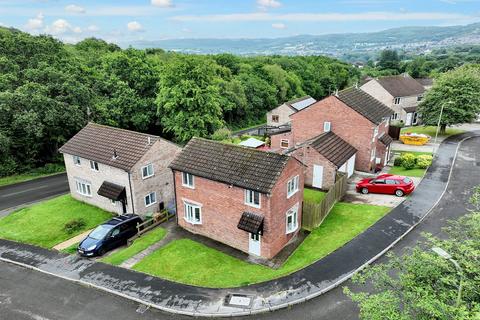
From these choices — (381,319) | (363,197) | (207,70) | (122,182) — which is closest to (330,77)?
(207,70)

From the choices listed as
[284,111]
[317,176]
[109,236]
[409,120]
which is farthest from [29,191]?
[409,120]

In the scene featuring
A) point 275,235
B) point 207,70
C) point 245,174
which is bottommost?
point 275,235

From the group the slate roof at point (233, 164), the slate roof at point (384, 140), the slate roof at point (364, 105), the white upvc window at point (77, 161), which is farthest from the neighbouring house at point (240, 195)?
the slate roof at point (384, 140)

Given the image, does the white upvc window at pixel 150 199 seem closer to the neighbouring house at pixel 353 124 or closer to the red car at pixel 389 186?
the neighbouring house at pixel 353 124

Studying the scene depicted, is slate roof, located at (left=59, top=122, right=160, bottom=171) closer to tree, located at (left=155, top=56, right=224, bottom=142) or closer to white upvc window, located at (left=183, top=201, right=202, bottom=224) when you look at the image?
white upvc window, located at (left=183, top=201, right=202, bottom=224)

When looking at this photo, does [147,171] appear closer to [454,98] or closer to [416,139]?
[416,139]

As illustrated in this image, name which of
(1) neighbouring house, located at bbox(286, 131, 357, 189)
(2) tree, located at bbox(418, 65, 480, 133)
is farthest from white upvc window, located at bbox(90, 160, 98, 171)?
(2) tree, located at bbox(418, 65, 480, 133)

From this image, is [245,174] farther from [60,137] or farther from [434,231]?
[60,137]
